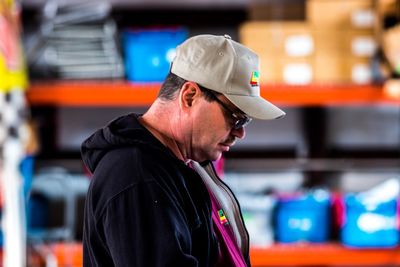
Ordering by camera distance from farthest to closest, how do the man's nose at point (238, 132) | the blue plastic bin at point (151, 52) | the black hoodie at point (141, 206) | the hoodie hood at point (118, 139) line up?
the blue plastic bin at point (151, 52)
the man's nose at point (238, 132)
the hoodie hood at point (118, 139)
the black hoodie at point (141, 206)

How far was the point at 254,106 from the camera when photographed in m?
1.76

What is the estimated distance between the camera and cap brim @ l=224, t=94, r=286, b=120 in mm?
1729

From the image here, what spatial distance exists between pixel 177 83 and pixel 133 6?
4.17 meters

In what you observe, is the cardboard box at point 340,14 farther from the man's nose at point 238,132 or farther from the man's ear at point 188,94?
the man's ear at point 188,94

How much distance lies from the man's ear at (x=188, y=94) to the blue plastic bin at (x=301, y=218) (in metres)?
3.53

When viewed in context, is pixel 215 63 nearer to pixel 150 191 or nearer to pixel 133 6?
pixel 150 191

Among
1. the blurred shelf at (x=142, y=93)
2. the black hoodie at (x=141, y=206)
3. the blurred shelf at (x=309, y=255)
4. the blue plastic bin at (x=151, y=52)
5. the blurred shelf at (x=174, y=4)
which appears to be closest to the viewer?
the black hoodie at (x=141, y=206)

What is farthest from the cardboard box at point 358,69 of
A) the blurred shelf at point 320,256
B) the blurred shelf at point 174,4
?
the blurred shelf at point 320,256

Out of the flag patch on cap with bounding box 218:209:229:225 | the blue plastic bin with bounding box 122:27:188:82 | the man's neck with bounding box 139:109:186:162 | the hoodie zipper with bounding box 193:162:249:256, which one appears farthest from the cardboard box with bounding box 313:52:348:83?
the man's neck with bounding box 139:109:186:162

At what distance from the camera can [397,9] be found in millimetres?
5031

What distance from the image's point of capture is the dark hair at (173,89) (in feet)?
5.69

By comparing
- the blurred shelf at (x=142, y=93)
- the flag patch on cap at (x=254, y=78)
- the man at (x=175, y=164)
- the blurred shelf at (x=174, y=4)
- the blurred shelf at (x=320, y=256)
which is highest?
the blurred shelf at (x=174, y=4)

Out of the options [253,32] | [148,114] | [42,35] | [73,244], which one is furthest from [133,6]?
[148,114]

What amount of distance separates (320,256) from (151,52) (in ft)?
6.32
